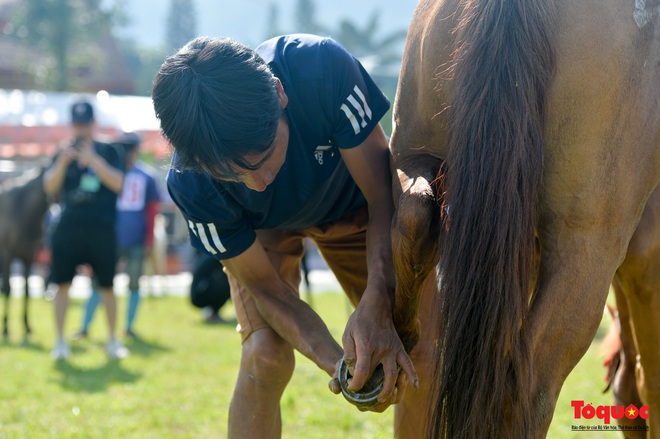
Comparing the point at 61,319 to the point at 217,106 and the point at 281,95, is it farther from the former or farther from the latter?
the point at 217,106

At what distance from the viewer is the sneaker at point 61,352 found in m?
7.17

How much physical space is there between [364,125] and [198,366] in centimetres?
463

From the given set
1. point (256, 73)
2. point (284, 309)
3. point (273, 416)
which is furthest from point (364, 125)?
point (273, 416)

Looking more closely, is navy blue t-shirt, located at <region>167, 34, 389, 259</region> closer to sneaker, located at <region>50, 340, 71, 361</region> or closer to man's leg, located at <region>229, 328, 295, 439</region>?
man's leg, located at <region>229, 328, 295, 439</region>

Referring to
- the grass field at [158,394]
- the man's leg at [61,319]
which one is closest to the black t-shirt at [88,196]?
the man's leg at [61,319]

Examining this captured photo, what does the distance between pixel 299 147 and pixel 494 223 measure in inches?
36.2

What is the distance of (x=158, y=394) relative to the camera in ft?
18.3

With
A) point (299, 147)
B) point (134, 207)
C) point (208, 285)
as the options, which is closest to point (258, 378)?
point (299, 147)

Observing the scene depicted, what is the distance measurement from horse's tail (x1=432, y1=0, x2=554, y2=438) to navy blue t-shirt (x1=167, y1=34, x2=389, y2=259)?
62cm

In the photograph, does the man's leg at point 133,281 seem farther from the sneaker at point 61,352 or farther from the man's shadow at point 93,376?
the man's shadow at point 93,376

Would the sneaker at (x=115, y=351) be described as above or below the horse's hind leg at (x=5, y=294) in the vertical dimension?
below

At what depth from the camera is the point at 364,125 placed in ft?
8.40

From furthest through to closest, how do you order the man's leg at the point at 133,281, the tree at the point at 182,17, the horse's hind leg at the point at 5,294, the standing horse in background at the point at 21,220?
the tree at the point at 182,17 < the standing horse in background at the point at 21,220 < the horse's hind leg at the point at 5,294 < the man's leg at the point at 133,281

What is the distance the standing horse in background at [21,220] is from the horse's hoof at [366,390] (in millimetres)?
8835
